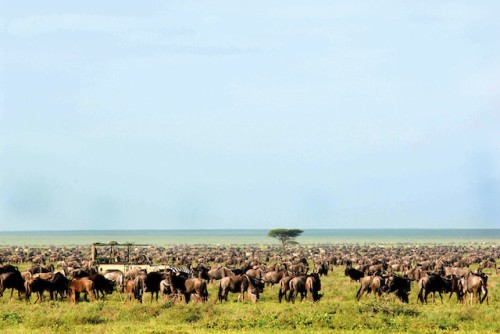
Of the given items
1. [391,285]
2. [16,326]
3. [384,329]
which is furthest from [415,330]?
[16,326]

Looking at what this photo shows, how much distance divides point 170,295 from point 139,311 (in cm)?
435

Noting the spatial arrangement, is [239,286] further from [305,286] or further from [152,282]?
[152,282]

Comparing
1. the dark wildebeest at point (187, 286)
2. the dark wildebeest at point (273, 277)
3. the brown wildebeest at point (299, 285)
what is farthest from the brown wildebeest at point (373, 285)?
the dark wildebeest at point (187, 286)

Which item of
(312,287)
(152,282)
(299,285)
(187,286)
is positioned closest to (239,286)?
(187,286)

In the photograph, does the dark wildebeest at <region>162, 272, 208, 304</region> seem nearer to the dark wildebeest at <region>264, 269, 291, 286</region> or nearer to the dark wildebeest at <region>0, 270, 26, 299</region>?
the dark wildebeest at <region>0, 270, 26, 299</region>

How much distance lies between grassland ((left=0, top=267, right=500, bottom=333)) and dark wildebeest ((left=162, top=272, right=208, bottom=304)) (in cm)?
175

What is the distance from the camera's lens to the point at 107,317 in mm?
26688

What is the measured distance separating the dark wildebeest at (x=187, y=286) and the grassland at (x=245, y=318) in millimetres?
1752

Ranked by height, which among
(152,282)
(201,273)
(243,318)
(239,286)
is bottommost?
(243,318)

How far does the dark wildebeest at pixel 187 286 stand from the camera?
103ft

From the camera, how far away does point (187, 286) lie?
3164cm

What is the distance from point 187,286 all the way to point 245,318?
254 inches

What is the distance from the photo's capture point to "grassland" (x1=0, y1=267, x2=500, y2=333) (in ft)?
79.4

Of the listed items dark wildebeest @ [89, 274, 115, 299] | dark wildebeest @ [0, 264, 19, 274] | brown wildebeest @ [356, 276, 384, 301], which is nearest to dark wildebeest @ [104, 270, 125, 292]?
dark wildebeest @ [89, 274, 115, 299]
